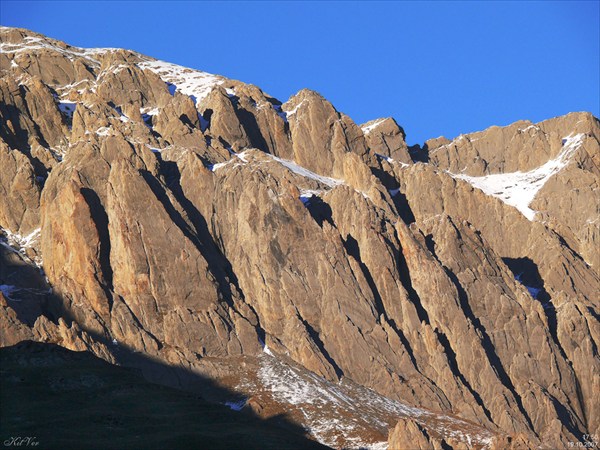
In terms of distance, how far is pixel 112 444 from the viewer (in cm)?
14088

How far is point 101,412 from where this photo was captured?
152750mm

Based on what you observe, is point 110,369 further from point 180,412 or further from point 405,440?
point 405,440

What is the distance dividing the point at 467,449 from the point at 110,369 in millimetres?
55866

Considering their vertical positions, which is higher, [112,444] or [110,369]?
[110,369]

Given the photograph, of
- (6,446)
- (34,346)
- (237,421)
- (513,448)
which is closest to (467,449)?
(513,448)

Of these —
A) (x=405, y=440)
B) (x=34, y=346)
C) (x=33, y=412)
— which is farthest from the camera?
(x=405, y=440)

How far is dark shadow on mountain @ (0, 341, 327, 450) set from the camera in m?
143

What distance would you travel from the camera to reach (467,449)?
652ft

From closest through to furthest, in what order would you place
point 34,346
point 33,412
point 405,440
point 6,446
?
point 6,446, point 33,412, point 34,346, point 405,440

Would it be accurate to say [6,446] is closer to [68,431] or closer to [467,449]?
[68,431]

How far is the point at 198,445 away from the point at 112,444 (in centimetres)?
850

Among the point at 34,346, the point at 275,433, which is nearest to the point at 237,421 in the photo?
the point at 275,433

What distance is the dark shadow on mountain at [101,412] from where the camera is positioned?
143m

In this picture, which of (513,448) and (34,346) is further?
(513,448)
